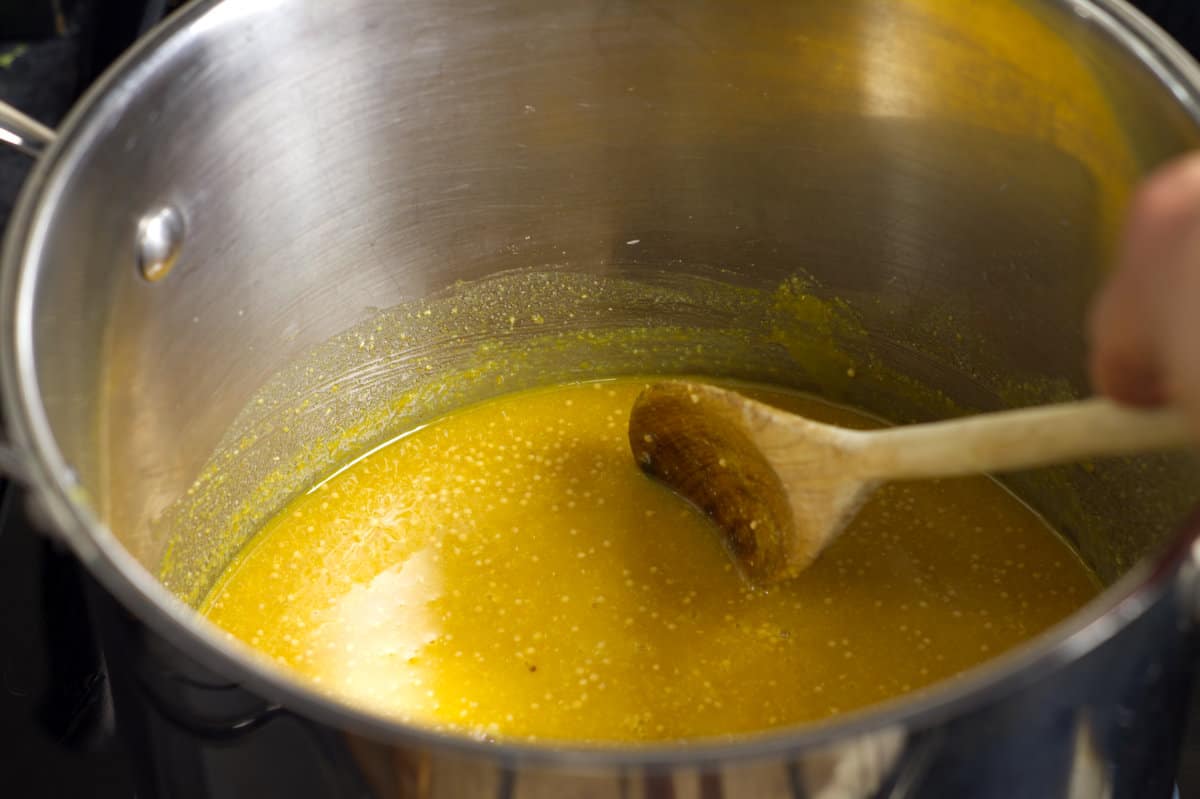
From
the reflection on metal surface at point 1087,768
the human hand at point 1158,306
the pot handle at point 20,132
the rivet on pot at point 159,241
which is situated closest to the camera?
the human hand at point 1158,306

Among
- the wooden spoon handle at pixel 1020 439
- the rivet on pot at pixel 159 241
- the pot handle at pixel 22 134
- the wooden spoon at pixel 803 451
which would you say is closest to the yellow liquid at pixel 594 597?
the wooden spoon at pixel 803 451

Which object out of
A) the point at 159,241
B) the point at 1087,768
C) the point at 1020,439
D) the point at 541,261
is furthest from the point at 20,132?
the point at 1087,768

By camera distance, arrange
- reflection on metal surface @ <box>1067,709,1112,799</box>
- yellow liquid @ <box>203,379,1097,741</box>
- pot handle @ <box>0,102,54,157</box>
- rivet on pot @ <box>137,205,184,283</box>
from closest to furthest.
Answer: reflection on metal surface @ <box>1067,709,1112,799</box> < pot handle @ <box>0,102,54,157</box> < rivet on pot @ <box>137,205,184,283</box> < yellow liquid @ <box>203,379,1097,741</box>

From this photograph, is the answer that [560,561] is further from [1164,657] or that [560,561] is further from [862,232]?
[1164,657]

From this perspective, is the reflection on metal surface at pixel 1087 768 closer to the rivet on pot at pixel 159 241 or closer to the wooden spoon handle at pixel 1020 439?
the wooden spoon handle at pixel 1020 439

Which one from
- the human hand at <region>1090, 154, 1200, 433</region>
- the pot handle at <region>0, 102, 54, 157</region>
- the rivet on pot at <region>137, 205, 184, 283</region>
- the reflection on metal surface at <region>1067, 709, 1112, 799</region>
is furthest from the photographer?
the rivet on pot at <region>137, 205, 184, 283</region>

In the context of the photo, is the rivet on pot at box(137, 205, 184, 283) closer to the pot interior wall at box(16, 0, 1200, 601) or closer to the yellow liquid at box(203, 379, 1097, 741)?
the pot interior wall at box(16, 0, 1200, 601)

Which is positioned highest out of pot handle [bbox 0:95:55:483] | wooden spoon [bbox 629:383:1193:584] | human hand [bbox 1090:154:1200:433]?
human hand [bbox 1090:154:1200:433]

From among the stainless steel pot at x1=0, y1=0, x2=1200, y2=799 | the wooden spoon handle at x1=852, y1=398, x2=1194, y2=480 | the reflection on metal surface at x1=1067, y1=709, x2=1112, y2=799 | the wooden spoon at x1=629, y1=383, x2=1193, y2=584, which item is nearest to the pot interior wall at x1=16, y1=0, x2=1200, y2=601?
the stainless steel pot at x1=0, y1=0, x2=1200, y2=799
